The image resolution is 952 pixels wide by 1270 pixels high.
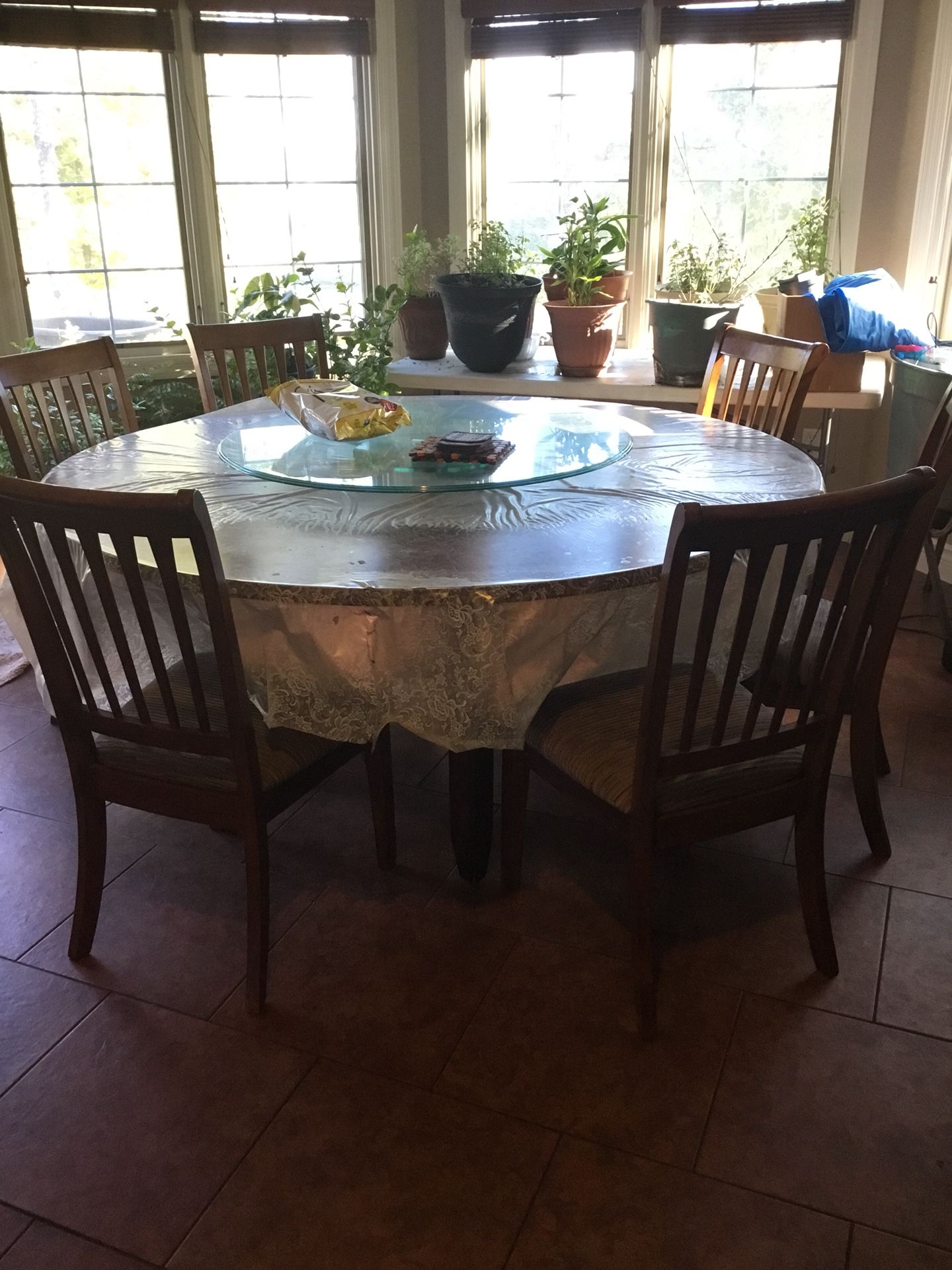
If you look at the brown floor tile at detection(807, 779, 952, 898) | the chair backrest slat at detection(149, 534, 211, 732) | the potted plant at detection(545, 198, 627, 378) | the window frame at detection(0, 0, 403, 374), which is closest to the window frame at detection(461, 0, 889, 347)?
the window frame at detection(0, 0, 403, 374)

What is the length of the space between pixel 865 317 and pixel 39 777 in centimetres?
271

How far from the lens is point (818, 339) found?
330 cm

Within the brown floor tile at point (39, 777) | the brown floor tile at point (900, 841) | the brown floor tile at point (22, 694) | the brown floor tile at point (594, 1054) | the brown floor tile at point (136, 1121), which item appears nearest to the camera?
the brown floor tile at point (136, 1121)

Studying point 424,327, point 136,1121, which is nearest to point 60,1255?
point 136,1121

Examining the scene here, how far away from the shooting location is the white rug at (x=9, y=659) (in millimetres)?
2957

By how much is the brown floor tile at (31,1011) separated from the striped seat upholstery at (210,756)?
414 mm

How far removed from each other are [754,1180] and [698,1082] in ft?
0.58

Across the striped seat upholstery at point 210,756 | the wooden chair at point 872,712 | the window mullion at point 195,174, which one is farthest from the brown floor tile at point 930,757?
the window mullion at point 195,174

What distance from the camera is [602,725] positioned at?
1.69 meters

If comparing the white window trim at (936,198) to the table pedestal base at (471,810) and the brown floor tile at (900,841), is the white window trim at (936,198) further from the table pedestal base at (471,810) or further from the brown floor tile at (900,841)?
the table pedestal base at (471,810)

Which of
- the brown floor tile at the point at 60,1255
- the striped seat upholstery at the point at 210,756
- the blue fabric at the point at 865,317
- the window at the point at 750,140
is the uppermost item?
the window at the point at 750,140

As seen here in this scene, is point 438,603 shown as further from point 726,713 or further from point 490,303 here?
point 490,303

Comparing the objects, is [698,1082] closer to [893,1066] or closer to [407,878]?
[893,1066]

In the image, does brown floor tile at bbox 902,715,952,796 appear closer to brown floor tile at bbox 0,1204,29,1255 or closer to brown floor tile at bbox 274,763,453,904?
brown floor tile at bbox 274,763,453,904
